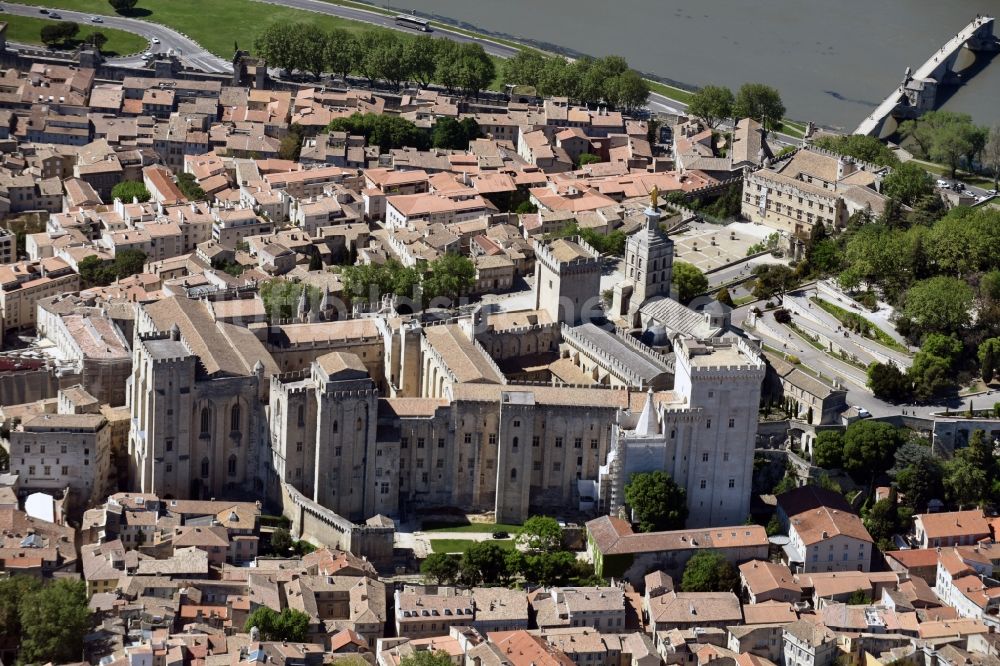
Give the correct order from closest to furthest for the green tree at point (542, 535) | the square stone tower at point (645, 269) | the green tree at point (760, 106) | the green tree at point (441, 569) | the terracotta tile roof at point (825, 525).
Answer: the green tree at point (441, 569), the green tree at point (542, 535), the terracotta tile roof at point (825, 525), the square stone tower at point (645, 269), the green tree at point (760, 106)

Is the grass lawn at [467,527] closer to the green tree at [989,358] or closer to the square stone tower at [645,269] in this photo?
the square stone tower at [645,269]

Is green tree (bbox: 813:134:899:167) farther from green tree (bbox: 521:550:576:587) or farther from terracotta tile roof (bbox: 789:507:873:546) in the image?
green tree (bbox: 521:550:576:587)

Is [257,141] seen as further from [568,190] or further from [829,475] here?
[829,475]

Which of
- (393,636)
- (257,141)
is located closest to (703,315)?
(393,636)

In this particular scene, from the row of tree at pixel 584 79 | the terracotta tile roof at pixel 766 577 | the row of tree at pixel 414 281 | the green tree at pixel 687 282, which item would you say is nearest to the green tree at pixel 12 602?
the terracotta tile roof at pixel 766 577

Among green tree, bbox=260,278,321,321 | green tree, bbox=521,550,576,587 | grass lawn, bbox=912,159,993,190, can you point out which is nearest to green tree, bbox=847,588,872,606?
green tree, bbox=521,550,576,587

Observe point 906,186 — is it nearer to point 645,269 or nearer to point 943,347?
point 943,347

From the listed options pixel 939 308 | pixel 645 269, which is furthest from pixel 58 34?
pixel 939 308
